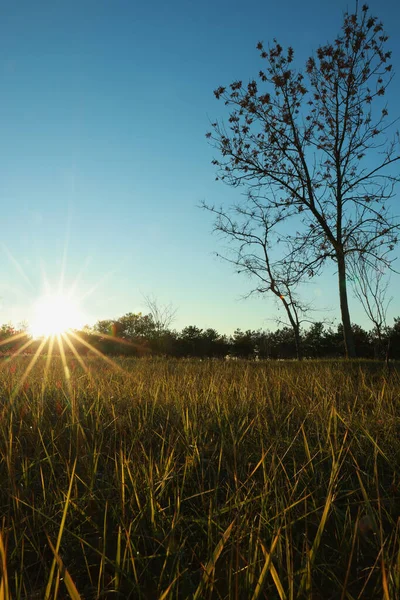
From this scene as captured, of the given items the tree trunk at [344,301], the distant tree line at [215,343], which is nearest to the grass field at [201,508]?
the tree trunk at [344,301]

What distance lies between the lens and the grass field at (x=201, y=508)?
1534 mm

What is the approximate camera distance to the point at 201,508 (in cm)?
214

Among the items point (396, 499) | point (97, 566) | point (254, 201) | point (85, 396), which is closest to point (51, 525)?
point (97, 566)

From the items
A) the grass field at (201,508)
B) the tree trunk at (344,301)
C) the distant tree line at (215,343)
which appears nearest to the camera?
the grass field at (201,508)

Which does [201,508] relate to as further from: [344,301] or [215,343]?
[215,343]

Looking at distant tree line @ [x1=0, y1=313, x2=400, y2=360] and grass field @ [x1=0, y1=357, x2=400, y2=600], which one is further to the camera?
distant tree line @ [x1=0, y1=313, x2=400, y2=360]

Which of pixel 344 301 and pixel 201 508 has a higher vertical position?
pixel 344 301

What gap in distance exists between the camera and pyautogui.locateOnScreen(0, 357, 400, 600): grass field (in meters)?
1.53

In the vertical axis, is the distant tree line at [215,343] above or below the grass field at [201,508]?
above

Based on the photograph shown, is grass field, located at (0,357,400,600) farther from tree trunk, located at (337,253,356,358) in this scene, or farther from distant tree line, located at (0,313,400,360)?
distant tree line, located at (0,313,400,360)

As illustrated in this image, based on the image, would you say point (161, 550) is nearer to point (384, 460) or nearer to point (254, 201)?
point (384, 460)

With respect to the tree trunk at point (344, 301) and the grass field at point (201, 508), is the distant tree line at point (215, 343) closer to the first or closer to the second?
the tree trunk at point (344, 301)

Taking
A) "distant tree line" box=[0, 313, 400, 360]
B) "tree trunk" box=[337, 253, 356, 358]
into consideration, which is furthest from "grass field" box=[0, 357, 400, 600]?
"distant tree line" box=[0, 313, 400, 360]

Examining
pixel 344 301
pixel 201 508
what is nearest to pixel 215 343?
pixel 344 301
